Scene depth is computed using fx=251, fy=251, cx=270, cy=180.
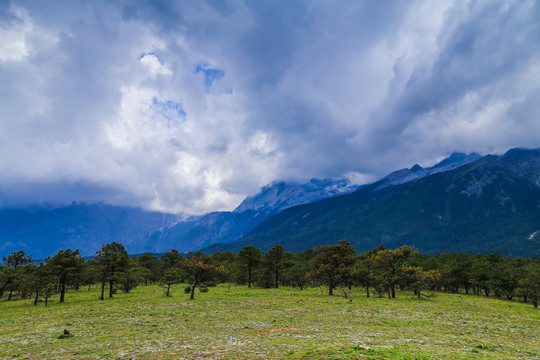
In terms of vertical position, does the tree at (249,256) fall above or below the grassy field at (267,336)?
above

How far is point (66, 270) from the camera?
199ft

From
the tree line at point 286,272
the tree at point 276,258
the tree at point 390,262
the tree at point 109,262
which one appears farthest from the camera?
the tree at point 276,258

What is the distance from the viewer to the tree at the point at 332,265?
74.7m

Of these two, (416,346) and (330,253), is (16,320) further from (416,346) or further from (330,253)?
(330,253)

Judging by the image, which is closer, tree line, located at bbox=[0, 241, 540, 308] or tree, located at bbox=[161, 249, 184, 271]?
tree line, located at bbox=[0, 241, 540, 308]

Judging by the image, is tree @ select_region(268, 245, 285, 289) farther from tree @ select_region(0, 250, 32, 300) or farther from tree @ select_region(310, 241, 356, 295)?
tree @ select_region(0, 250, 32, 300)

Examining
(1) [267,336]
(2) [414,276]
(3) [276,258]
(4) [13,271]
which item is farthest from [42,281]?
(2) [414,276]

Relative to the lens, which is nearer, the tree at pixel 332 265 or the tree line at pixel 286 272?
the tree line at pixel 286 272

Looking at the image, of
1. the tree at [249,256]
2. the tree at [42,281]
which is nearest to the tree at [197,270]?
the tree at [42,281]

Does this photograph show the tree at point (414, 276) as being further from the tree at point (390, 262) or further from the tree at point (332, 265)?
the tree at point (332, 265)

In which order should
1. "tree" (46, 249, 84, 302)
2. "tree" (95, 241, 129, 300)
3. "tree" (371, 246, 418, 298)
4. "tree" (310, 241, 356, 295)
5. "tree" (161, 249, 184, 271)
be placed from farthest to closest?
1. "tree" (161, 249, 184, 271)
2. "tree" (310, 241, 356, 295)
3. "tree" (371, 246, 418, 298)
4. "tree" (95, 241, 129, 300)
5. "tree" (46, 249, 84, 302)

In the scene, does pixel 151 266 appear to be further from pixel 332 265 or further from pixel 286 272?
pixel 332 265

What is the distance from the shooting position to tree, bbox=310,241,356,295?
245 ft

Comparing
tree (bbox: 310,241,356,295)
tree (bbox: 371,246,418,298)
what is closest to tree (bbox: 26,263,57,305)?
tree (bbox: 310,241,356,295)
